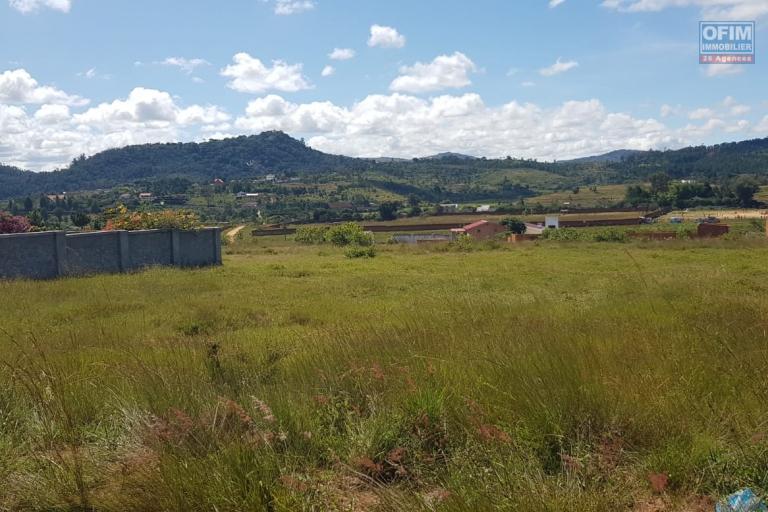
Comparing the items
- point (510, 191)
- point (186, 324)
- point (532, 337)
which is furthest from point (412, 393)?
point (510, 191)

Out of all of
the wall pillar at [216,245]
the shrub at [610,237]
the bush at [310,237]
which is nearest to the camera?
the wall pillar at [216,245]

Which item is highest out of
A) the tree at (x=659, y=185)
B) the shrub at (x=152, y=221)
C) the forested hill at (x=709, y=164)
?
the forested hill at (x=709, y=164)

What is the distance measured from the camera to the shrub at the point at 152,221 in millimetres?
25031

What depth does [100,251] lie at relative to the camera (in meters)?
22.0

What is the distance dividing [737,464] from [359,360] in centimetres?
242

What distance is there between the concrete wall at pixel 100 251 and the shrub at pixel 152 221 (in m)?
0.56

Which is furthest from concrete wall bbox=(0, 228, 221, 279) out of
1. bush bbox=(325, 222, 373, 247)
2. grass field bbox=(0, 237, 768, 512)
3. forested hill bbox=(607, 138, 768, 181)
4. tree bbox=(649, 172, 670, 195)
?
forested hill bbox=(607, 138, 768, 181)

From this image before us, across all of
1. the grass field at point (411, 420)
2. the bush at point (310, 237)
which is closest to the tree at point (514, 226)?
the bush at point (310, 237)

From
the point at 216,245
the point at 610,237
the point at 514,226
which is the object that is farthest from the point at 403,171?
the point at 216,245

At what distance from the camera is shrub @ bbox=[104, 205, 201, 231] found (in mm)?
25031

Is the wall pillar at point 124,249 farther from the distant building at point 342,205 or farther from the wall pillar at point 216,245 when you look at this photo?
the distant building at point 342,205

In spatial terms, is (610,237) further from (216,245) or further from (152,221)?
(152,221)

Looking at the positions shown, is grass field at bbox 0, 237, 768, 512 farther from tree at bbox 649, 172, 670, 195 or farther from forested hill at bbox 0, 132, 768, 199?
forested hill at bbox 0, 132, 768, 199

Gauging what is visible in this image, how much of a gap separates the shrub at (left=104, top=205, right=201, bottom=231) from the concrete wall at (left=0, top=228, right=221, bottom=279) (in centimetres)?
56
